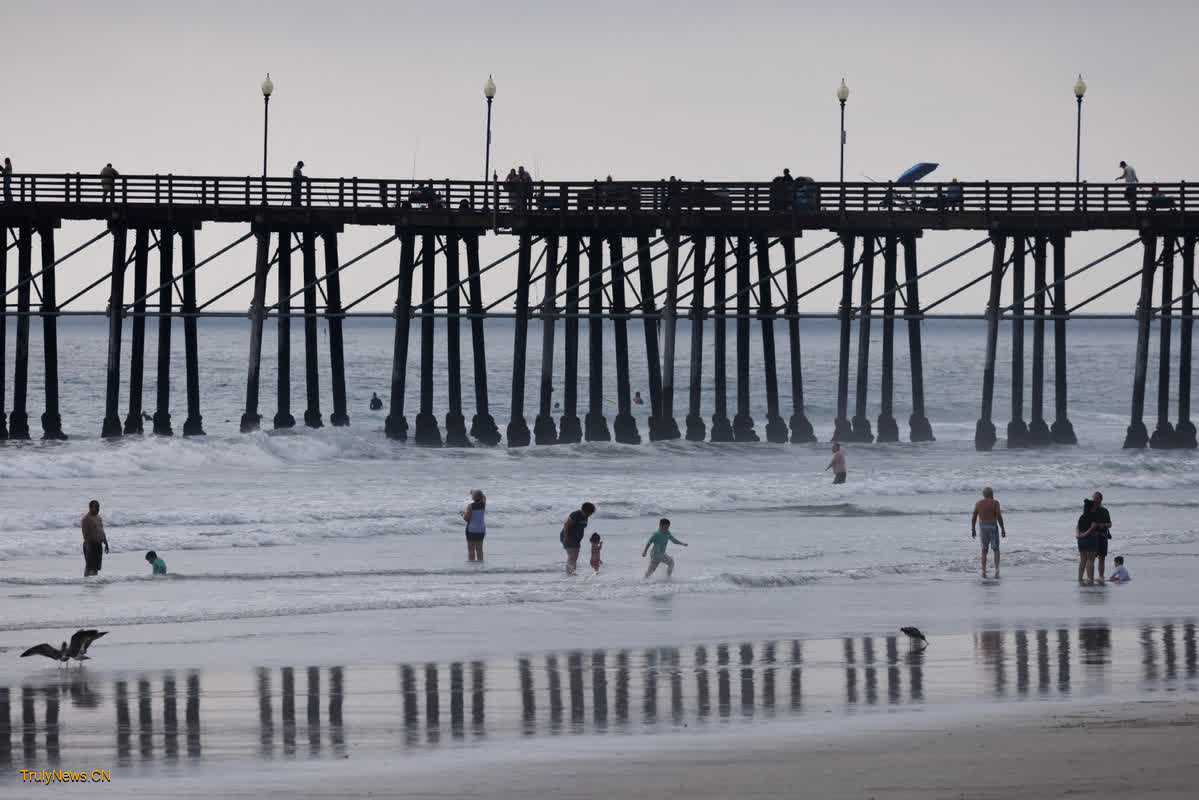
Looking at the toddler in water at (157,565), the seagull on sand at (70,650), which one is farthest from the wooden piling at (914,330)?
the seagull on sand at (70,650)

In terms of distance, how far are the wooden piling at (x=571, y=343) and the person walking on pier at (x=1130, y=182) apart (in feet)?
37.9

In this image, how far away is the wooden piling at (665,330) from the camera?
39.5m

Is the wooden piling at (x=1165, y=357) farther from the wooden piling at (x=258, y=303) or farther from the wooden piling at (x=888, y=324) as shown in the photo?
the wooden piling at (x=258, y=303)

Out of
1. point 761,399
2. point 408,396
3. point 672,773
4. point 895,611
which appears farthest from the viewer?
point 408,396

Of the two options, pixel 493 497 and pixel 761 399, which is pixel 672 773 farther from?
pixel 761 399

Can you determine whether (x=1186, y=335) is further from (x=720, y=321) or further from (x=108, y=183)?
(x=108, y=183)

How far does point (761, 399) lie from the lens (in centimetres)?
9450

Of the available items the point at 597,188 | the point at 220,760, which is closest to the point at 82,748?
→ the point at 220,760

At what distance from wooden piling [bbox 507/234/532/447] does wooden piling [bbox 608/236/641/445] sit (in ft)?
6.02

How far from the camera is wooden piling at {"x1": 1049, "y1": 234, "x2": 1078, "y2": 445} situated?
41062mm

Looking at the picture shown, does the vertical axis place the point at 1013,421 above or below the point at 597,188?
below

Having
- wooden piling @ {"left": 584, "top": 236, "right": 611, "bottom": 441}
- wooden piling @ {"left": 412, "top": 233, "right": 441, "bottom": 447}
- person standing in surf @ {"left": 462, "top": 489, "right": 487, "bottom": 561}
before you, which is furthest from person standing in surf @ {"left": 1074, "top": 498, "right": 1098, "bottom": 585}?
wooden piling @ {"left": 412, "top": 233, "right": 441, "bottom": 447}

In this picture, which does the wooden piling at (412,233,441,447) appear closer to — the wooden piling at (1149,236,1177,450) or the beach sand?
the wooden piling at (1149,236,1177,450)

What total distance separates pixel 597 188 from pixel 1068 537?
1450 cm
